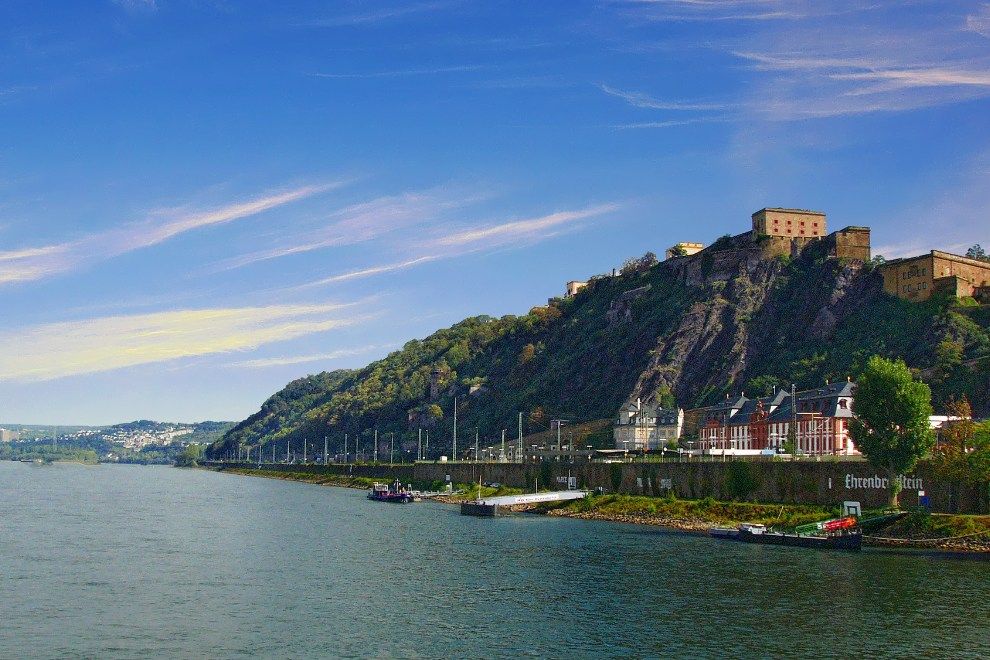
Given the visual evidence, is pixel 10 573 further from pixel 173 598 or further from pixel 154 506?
pixel 154 506

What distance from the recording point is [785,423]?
13912 centimetres

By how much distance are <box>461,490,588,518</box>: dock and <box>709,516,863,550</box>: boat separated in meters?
39.8

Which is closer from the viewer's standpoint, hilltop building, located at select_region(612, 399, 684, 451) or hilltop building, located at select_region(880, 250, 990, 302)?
hilltop building, located at select_region(880, 250, 990, 302)

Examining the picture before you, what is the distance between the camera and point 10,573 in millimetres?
64812

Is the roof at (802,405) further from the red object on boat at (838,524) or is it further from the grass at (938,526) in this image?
the red object on boat at (838,524)

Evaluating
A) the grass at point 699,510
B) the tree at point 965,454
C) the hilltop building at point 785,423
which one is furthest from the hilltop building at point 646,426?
the tree at point 965,454

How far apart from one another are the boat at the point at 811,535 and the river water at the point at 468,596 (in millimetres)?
2106

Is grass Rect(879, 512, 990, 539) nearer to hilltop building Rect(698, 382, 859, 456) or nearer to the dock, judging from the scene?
hilltop building Rect(698, 382, 859, 456)

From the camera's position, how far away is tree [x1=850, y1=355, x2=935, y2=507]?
277 ft

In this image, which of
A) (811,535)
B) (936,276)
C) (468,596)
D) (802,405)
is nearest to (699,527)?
(811,535)

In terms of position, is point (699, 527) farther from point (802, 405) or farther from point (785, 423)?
point (802, 405)

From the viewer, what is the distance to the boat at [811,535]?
77.5m

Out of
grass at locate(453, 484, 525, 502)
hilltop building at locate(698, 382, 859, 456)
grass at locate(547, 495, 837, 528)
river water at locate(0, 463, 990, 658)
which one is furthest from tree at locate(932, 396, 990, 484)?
grass at locate(453, 484, 525, 502)

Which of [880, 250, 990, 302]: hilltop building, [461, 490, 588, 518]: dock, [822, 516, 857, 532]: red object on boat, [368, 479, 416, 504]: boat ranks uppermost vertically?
[880, 250, 990, 302]: hilltop building
